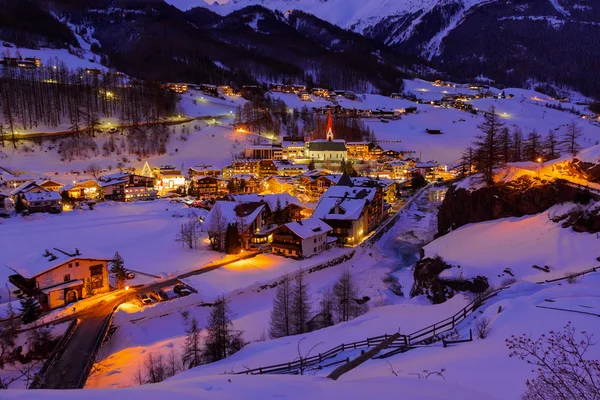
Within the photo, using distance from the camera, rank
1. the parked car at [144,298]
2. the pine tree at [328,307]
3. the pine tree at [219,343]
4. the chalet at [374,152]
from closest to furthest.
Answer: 1. the pine tree at [219,343]
2. the pine tree at [328,307]
3. the parked car at [144,298]
4. the chalet at [374,152]

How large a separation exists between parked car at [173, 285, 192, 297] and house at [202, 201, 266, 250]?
7.44 metres

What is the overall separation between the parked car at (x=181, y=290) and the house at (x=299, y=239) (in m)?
8.41

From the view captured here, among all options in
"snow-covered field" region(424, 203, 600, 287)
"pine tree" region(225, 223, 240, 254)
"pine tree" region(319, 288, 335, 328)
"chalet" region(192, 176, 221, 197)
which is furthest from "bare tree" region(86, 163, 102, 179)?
"snow-covered field" region(424, 203, 600, 287)

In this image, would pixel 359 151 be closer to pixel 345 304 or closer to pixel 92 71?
pixel 345 304

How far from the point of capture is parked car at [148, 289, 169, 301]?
1911 centimetres

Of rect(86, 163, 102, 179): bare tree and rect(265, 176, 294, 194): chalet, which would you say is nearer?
rect(265, 176, 294, 194): chalet

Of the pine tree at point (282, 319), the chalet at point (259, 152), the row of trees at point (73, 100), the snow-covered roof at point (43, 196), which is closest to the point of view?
the pine tree at point (282, 319)

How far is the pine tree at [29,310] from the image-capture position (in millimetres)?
16219

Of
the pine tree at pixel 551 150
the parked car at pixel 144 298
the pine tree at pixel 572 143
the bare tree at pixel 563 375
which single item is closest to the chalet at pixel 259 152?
the pine tree at pixel 551 150

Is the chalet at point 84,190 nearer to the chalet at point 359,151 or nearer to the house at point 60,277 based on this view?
the house at point 60,277

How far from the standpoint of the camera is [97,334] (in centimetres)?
1536

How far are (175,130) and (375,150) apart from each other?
35551 millimetres

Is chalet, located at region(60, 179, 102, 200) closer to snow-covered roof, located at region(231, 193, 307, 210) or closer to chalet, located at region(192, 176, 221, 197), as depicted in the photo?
chalet, located at region(192, 176, 221, 197)

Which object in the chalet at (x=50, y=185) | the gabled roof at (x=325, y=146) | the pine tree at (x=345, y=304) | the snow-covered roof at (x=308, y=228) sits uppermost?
the gabled roof at (x=325, y=146)
